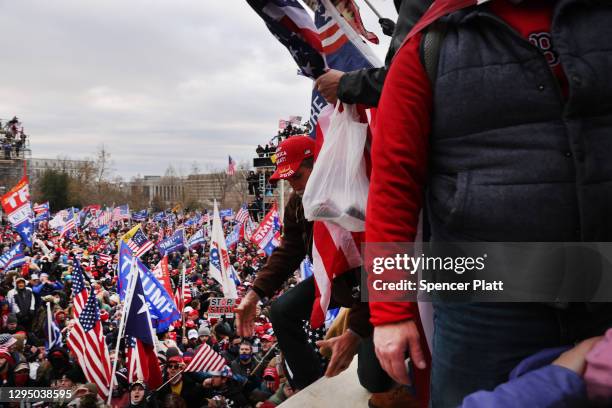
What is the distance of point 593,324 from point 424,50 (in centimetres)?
77

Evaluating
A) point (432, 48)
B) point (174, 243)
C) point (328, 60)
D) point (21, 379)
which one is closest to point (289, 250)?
point (328, 60)

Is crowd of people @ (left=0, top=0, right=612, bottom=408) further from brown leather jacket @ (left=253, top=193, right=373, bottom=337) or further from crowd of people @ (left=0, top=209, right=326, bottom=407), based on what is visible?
crowd of people @ (left=0, top=209, right=326, bottom=407)

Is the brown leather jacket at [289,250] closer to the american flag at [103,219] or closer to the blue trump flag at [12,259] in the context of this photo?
the blue trump flag at [12,259]

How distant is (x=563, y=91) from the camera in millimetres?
1153

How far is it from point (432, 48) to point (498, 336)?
72 cm

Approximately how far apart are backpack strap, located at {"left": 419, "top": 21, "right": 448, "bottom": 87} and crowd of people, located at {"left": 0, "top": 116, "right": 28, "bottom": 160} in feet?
170

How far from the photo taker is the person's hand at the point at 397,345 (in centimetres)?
127

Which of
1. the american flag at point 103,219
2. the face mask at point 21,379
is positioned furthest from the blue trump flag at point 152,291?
the american flag at point 103,219

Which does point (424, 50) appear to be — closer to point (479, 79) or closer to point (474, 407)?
point (479, 79)

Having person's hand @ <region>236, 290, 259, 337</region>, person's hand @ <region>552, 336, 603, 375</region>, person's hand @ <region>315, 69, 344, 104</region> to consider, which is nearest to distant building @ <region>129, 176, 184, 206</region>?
person's hand @ <region>236, 290, 259, 337</region>

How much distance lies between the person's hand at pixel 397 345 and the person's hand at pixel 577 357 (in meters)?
0.33

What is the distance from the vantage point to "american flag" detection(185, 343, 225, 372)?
6.72m

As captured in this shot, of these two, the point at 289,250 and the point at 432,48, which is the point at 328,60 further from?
the point at 289,250

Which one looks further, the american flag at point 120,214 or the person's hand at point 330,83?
the american flag at point 120,214
